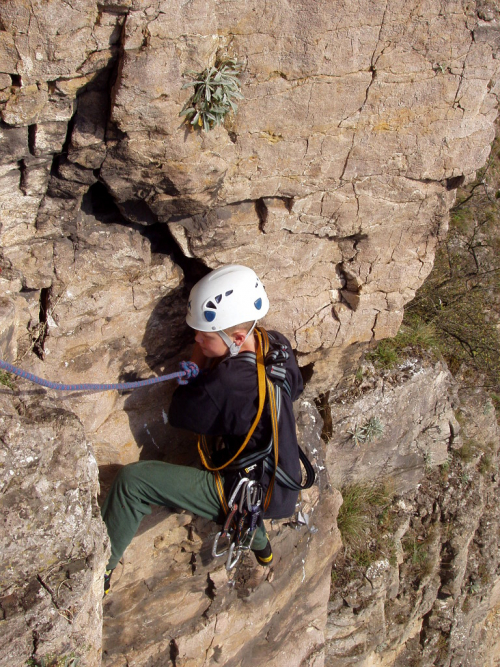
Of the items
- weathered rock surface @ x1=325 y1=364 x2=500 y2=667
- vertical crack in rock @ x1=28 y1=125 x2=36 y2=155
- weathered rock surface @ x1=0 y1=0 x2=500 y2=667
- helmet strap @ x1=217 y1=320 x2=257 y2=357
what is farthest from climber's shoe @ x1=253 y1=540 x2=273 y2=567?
vertical crack in rock @ x1=28 y1=125 x2=36 y2=155

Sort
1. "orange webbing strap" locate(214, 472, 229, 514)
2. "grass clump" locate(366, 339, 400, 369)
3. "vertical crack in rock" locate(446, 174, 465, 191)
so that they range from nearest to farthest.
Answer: "orange webbing strap" locate(214, 472, 229, 514) < "vertical crack in rock" locate(446, 174, 465, 191) < "grass clump" locate(366, 339, 400, 369)

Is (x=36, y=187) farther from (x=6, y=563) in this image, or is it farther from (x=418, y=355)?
(x=418, y=355)

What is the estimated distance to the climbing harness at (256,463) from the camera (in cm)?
372

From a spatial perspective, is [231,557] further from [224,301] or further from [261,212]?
[261,212]

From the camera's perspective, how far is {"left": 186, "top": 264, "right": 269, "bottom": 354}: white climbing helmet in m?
3.67

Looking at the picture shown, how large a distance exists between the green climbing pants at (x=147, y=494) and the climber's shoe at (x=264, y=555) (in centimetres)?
82

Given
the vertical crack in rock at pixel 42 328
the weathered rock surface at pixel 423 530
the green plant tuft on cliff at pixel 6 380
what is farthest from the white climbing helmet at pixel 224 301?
the weathered rock surface at pixel 423 530

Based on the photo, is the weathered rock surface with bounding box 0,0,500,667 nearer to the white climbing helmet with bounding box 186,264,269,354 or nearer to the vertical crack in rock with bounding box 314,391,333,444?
the white climbing helmet with bounding box 186,264,269,354

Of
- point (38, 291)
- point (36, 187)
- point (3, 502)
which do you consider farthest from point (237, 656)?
point (36, 187)

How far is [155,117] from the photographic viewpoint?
3.06 m

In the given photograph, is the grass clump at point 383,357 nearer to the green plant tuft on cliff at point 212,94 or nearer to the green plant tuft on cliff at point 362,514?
the green plant tuft on cliff at point 362,514

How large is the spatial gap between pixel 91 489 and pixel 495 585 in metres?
7.37

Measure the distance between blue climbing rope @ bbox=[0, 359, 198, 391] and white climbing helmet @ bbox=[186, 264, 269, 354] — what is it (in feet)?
1.01

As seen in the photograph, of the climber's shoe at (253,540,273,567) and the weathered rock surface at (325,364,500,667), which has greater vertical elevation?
the climber's shoe at (253,540,273,567)
